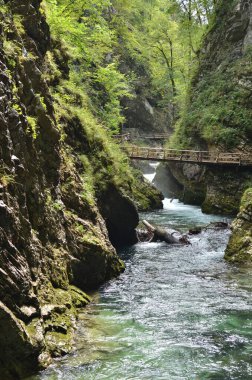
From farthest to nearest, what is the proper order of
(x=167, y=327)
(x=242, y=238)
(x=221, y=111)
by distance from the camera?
(x=221, y=111)
(x=242, y=238)
(x=167, y=327)

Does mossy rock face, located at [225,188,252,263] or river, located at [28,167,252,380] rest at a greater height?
mossy rock face, located at [225,188,252,263]

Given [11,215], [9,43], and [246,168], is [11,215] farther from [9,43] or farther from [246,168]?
[246,168]

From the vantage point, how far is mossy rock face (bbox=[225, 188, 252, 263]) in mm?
13359

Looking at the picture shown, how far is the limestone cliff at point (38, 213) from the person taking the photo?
600cm

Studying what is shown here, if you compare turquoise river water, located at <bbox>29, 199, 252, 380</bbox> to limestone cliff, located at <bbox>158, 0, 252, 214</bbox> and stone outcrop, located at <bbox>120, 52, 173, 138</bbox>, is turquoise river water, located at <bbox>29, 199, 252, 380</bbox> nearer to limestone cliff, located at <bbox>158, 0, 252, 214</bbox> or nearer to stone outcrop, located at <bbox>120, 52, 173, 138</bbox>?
limestone cliff, located at <bbox>158, 0, 252, 214</bbox>

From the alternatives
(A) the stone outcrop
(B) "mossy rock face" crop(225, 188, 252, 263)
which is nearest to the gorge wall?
A: (B) "mossy rock face" crop(225, 188, 252, 263)

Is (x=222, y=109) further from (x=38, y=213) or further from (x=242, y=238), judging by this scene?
(x=38, y=213)

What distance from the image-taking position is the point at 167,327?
7871 mm

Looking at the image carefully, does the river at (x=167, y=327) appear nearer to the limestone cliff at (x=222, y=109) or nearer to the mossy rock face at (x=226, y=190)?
the mossy rock face at (x=226, y=190)

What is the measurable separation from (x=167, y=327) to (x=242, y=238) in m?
6.80

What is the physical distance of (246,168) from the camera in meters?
26.5

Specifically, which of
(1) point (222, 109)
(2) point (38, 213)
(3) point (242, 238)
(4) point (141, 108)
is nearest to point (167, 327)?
(2) point (38, 213)

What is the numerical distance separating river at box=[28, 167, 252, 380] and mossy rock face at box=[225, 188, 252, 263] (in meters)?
0.74

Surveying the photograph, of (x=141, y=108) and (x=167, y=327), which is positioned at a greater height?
(x=141, y=108)
